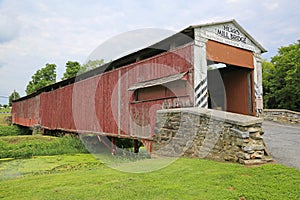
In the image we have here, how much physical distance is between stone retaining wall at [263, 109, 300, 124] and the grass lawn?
839cm

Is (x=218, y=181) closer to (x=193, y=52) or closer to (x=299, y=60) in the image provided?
(x=193, y=52)

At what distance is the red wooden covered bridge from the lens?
6742mm

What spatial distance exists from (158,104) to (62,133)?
949cm

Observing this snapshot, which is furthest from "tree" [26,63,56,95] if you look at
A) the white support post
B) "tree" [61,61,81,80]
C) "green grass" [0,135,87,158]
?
the white support post

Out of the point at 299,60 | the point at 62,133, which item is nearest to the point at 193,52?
the point at 62,133

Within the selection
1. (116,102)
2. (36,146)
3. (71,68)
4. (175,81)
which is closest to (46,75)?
(71,68)

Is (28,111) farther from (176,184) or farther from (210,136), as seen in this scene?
(176,184)

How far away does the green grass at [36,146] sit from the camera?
36.3ft

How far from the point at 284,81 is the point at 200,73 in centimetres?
1668

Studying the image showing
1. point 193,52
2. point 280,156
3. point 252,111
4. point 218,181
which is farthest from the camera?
point 252,111

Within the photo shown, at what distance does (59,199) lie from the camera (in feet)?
10.4

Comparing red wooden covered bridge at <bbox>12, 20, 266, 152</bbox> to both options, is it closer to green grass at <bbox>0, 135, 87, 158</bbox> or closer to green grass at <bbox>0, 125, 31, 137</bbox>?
green grass at <bbox>0, 135, 87, 158</bbox>

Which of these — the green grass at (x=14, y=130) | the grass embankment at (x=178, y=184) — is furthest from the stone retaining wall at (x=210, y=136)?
the green grass at (x=14, y=130)

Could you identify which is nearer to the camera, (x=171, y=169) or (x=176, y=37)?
(x=171, y=169)
